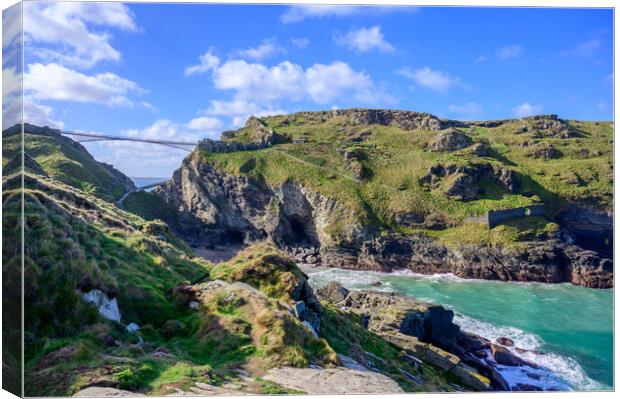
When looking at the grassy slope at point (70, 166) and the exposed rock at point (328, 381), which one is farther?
the grassy slope at point (70, 166)

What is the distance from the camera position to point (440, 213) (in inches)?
2264

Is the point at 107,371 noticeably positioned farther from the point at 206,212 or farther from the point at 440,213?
the point at 206,212

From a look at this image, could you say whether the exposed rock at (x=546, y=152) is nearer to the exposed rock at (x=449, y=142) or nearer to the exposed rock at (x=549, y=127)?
the exposed rock at (x=549, y=127)

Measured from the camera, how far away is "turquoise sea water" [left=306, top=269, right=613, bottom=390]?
24797mm

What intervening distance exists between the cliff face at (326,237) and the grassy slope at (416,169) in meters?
2.28

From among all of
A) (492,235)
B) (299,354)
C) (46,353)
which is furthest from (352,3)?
(492,235)

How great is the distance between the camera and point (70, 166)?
63.6 metres

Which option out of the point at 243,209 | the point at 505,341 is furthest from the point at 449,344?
the point at 243,209

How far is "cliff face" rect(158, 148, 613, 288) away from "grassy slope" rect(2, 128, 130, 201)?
9.63m

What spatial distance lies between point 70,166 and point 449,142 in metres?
59.0

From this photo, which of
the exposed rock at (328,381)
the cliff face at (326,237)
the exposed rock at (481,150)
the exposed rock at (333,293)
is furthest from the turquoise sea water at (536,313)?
the exposed rock at (481,150)

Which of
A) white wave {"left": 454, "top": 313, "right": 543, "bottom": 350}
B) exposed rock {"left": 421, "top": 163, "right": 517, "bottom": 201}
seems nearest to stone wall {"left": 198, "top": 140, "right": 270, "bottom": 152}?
exposed rock {"left": 421, "top": 163, "right": 517, "bottom": 201}

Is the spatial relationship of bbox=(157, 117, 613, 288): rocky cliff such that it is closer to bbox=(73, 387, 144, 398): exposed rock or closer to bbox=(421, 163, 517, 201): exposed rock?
bbox=(421, 163, 517, 201): exposed rock

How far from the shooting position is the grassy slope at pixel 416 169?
57.6 metres
